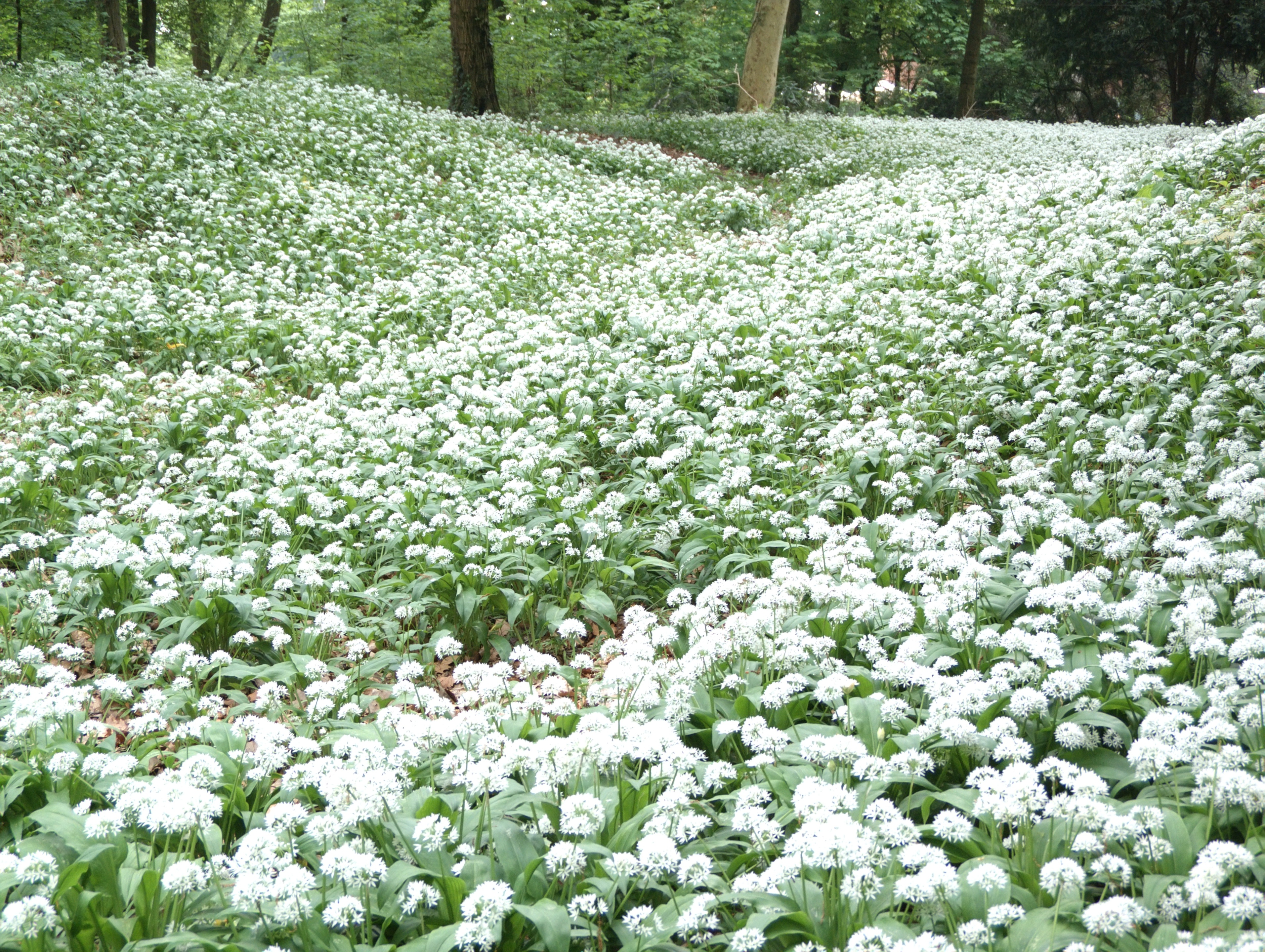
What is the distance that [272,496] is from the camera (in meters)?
5.83

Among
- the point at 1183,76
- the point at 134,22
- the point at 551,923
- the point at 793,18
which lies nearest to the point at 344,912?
the point at 551,923

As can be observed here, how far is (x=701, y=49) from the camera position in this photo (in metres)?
24.3

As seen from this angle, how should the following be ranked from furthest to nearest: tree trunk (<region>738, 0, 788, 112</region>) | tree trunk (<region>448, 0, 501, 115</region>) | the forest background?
tree trunk (<region>738, 0, 788, 112</region>) → the forest background → tree trunk (<region>448, 0, 501, 115</region>)

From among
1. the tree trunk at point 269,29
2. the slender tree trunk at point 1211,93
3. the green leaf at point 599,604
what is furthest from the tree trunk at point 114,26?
the slender tree trunk at point 1211,93

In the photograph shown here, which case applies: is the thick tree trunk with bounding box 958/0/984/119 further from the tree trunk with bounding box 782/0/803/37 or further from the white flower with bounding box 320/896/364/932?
the white flower with bounding box 320/896/364/932

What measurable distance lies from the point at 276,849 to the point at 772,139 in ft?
61.8

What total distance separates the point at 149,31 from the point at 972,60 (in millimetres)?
21866

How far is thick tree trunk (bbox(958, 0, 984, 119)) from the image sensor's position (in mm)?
25066

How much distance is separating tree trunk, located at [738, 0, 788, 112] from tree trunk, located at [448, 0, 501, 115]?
23.1ft

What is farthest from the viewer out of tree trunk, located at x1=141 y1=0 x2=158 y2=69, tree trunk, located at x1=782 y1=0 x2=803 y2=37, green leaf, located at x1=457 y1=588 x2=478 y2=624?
tree trunk, located at x1=782 y1=0 x2=803 y2=37

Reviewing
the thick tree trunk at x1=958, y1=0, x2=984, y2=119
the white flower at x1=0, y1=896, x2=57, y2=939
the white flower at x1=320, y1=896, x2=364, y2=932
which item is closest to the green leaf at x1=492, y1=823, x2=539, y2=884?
the white flower at x1=320, y1=896, x2=364, y2=932

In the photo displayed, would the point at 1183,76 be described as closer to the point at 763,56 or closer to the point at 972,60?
the point at 972,60

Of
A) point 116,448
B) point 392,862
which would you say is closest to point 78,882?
point 392,862

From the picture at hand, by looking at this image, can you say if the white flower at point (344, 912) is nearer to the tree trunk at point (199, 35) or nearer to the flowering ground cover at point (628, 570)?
the flowering ground cover at point (628, 570)
